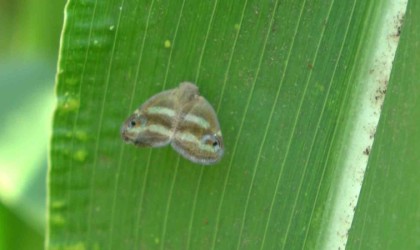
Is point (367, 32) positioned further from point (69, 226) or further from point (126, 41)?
point (69, 226)

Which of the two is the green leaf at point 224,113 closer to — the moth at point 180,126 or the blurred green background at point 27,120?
the moth at point 180,126

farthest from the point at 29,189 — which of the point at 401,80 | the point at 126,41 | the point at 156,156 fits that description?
the point at 401,80

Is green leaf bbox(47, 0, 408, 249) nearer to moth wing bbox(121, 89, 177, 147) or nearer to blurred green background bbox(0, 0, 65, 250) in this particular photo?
moth wing bbox(121, 89, 177, 147)

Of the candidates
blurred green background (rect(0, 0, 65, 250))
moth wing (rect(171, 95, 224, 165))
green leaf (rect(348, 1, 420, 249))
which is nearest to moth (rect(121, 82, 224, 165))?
moth wing (rect(171, 95, 224, 165))

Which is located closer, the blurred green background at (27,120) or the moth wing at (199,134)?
the moth wing at (199,134)

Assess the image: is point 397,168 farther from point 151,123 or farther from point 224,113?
point 151,123

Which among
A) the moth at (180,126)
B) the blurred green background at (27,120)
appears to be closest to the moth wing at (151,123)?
the moth at (180,126)

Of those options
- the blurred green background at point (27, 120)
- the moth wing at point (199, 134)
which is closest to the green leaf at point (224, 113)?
the moth wing at point (199, 134)

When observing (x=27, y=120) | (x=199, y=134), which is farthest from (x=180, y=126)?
(x=27, y=120)
